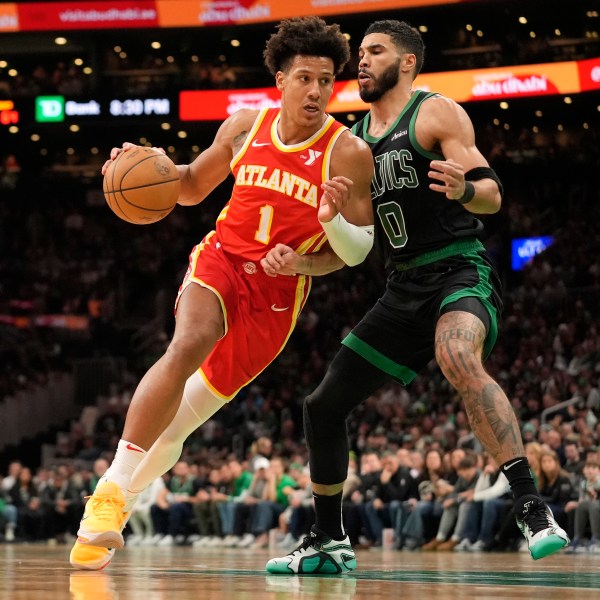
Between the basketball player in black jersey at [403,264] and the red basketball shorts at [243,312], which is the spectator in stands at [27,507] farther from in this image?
the basketball player in black jersey at [403,264]

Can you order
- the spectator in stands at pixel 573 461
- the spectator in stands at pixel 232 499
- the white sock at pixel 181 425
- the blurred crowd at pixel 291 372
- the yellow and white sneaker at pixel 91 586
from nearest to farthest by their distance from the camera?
the yellow and white sneaker at pixel 91 586 < the white sock at pixel 181 425 < the spectator in stands at pixel 573 461 < the blurred crowd at pixel 291 372 < the spectator in stands at pixel 232 499

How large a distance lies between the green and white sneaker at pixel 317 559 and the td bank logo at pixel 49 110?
21751 mm

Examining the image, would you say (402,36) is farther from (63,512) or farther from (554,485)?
(63,512)

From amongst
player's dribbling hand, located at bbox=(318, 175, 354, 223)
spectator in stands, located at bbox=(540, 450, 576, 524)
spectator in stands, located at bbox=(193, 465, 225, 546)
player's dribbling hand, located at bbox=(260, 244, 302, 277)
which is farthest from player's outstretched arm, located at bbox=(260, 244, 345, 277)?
spectator in stands, located at bbox=(193, 465, 225, 546)

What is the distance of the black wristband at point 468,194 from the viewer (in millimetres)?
4906

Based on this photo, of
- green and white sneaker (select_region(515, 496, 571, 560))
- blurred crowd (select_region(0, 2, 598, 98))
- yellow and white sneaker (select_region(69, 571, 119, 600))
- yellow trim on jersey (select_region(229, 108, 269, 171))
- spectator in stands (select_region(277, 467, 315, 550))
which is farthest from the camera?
blurred crowd (select_region(0, 2, 598, 98))

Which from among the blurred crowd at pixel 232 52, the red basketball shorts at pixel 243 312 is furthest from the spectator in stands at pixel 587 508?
the blurred crowd at pixel 232 52

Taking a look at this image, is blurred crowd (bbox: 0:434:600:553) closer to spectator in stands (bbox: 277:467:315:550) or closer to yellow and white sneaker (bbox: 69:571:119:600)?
spectator in stands (bbox: 277:467:315:550)

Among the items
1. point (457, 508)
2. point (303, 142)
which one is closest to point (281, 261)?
point (303, 142)

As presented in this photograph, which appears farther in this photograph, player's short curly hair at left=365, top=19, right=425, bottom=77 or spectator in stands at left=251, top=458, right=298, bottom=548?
spectator in stands at left=251, top=458, right=298, bottom=548

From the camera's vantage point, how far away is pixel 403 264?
18.2ft

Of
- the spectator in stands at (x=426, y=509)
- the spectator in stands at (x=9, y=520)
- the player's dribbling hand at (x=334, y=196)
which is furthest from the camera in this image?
the spectator in stands at (x=9, y=520)

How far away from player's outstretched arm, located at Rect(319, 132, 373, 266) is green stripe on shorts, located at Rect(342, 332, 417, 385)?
383 mm

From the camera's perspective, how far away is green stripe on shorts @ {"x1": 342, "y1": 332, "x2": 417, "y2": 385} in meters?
5.50
